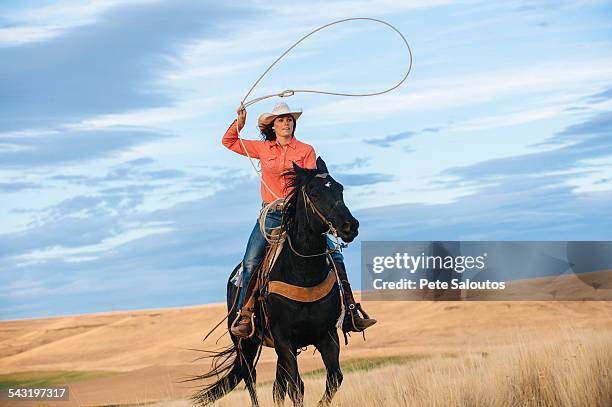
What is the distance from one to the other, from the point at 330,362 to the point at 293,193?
2014mm

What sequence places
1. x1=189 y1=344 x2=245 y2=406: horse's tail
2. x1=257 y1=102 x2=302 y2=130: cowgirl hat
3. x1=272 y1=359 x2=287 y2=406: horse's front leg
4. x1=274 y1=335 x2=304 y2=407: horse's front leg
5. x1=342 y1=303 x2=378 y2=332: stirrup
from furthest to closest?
x1=189 y1=344 x2=245 y2=406: horse's tail, x1=257 y1=102 x2=302 y2=130: cowgirl hat, x1=342 y1=303 x2=378 y2=332: stirrup, x1=272 y1=359 x2=287 y2=406: horse's front leg, x1=274 y1=335 x2=304 y2=407: horse's front leg

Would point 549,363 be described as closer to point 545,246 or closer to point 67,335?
point 545,246

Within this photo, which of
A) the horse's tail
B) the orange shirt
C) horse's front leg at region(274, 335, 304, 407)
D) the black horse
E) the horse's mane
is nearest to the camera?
the black horse

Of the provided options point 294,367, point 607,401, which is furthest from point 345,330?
point 607,401

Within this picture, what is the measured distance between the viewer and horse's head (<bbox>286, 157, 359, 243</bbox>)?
34.0 feet

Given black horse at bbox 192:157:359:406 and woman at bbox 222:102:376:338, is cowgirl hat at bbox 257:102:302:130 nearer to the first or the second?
woman at bbox 222:102:376:338

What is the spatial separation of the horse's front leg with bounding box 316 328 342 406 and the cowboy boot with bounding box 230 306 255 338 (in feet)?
3.48

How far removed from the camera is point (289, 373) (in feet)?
37.1

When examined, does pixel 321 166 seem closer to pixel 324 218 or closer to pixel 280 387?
pixel 324 218

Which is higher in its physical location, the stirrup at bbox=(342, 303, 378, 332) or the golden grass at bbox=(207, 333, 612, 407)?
the stirrup at bbox=(342, 303, 378, 332)

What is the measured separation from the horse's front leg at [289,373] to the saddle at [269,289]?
0.46 metres

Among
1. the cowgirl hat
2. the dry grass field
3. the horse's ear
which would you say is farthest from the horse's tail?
the horse's ear

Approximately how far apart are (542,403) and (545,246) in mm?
15224

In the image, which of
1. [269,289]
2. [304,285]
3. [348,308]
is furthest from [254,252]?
[348,308]
